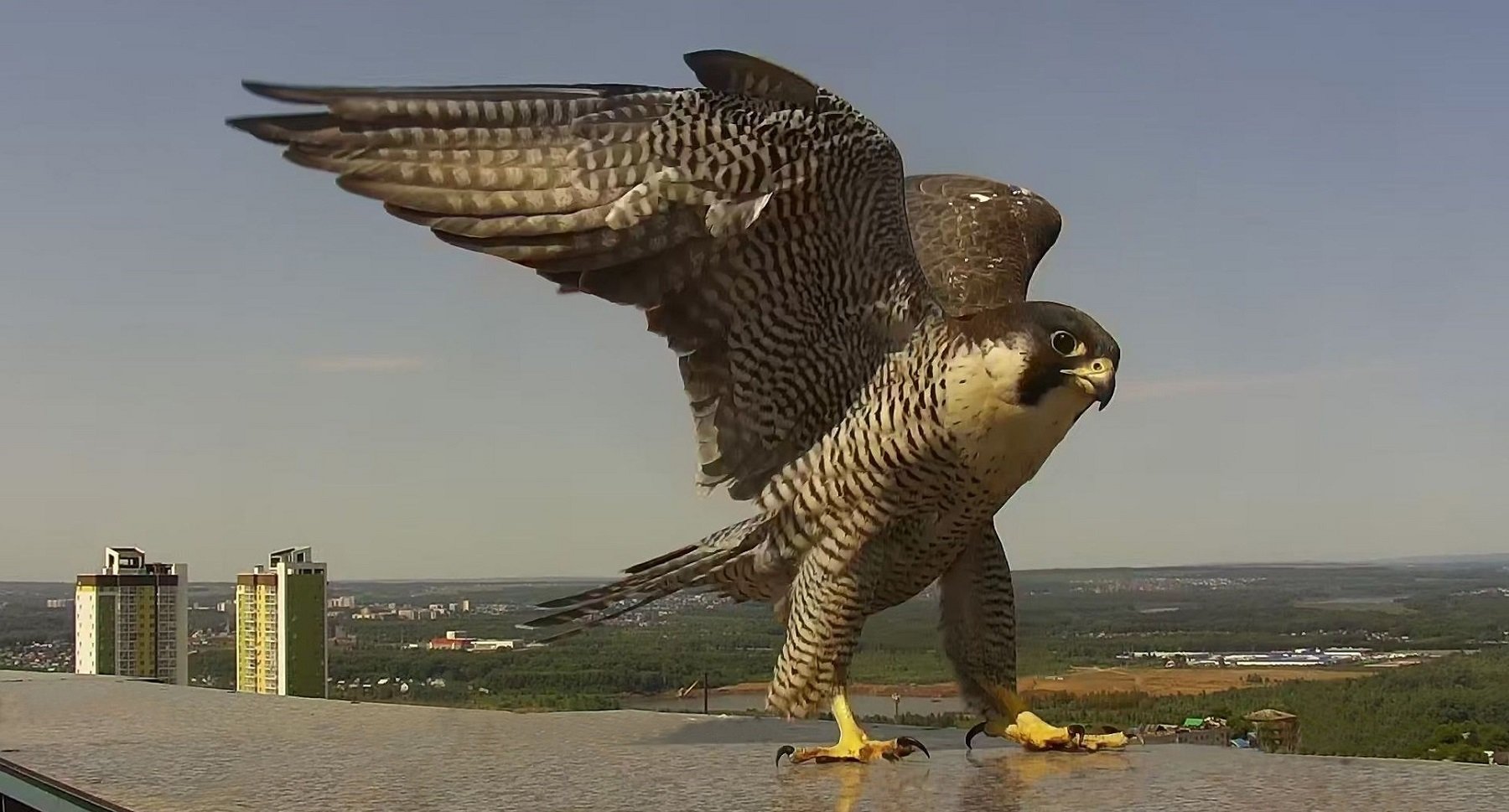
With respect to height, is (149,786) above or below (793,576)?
below

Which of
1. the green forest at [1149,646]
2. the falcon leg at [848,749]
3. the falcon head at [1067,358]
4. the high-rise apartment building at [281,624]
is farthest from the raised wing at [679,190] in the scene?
the high-rise apartment building at [281,624]

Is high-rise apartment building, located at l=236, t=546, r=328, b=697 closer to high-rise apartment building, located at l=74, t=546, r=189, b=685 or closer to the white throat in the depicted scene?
high-rise apartment building, located at l=74, t=546, r=189, b=685

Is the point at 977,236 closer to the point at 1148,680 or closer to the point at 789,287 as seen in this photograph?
the point at 789,287

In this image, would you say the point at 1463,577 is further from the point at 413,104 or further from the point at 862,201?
the point at 413,104

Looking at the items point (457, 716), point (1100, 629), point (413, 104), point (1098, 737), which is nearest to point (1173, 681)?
point (1100, 629)

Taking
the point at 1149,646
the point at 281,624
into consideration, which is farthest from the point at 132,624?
the point at 1149,646
